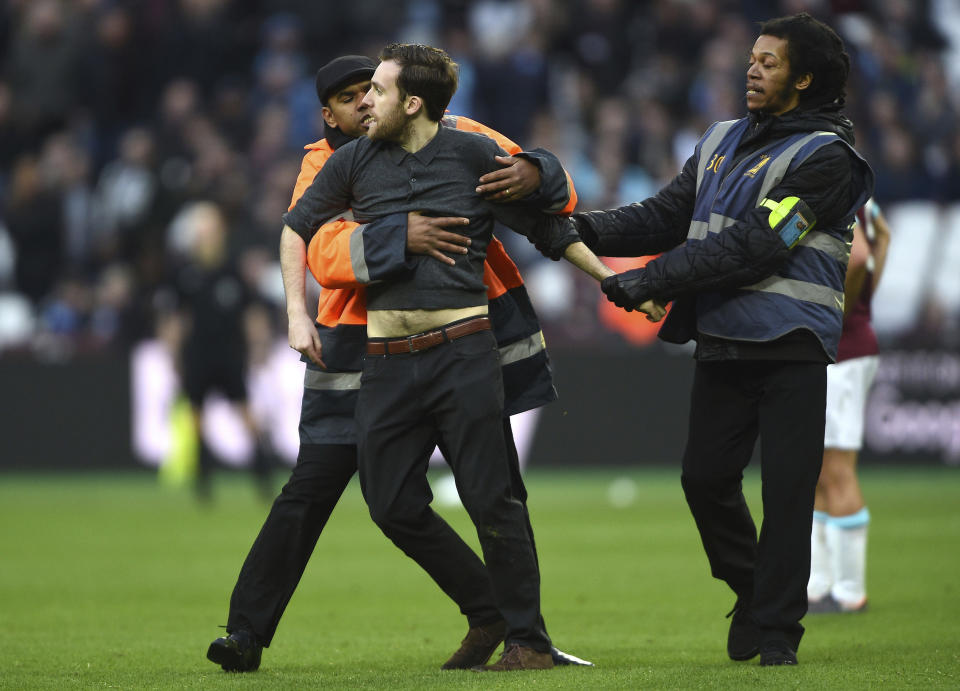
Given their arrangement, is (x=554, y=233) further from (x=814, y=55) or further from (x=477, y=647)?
(x=477, y=647)

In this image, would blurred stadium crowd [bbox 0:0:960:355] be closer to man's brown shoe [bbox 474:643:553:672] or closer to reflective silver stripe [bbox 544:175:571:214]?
reflective silver stripe [bbox 544:175:571:214]

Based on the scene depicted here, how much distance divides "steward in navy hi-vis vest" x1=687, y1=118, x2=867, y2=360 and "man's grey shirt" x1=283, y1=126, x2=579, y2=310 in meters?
0.68

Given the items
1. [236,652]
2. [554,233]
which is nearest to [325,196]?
[554,233]

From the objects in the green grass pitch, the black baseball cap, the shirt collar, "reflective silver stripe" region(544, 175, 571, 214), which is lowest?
the green grass pitch

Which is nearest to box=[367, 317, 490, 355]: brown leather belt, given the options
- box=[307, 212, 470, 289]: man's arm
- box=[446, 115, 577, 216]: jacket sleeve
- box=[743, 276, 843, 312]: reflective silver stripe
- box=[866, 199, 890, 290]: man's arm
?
box=[307, 212, 470, 289]: man's arm

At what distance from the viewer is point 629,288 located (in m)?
5.91

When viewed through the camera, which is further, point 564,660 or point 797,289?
point 564,660

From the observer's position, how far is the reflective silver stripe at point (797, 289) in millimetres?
5852

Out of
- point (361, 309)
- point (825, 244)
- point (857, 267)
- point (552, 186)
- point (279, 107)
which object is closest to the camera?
point (552, 186)

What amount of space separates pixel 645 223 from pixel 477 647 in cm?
185

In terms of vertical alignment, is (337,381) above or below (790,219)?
below

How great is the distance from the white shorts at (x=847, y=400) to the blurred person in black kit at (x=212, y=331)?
754 cm

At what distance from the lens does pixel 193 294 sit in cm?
1523

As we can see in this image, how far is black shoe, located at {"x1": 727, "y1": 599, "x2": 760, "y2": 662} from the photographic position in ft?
19.9
